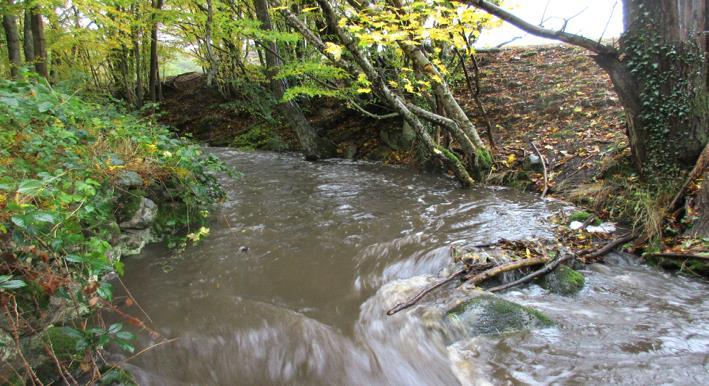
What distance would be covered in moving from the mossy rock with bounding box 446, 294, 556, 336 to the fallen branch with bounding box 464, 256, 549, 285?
477mm

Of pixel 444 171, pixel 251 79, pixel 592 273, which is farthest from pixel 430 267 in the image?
pixel 251 79

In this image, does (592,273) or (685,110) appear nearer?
(592,273)

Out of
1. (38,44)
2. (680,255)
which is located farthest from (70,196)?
(38,44)

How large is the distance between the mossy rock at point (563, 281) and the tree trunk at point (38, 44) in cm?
868

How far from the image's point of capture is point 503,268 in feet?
12.9

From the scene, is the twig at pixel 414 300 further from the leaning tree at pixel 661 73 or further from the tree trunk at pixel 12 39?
the tree trunk at pixel 12 39

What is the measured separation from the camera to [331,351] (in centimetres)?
306

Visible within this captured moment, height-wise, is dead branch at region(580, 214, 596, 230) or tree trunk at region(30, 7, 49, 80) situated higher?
tree trunk at region(30, 7, 49, 80)

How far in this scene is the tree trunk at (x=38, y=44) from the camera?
728 centimetres

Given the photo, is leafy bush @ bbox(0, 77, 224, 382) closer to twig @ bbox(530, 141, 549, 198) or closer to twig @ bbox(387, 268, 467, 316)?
twig @ bbox(387, 268, 467, 316)

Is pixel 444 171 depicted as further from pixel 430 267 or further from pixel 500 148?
pixel 430 267

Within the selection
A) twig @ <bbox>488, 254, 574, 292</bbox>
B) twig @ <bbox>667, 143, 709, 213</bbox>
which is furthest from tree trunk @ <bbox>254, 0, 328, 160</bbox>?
twig @ <bbox>667, 143, 709, 213</bbox>

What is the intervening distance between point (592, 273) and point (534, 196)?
2796 mm

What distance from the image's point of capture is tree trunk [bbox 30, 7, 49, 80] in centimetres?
728
